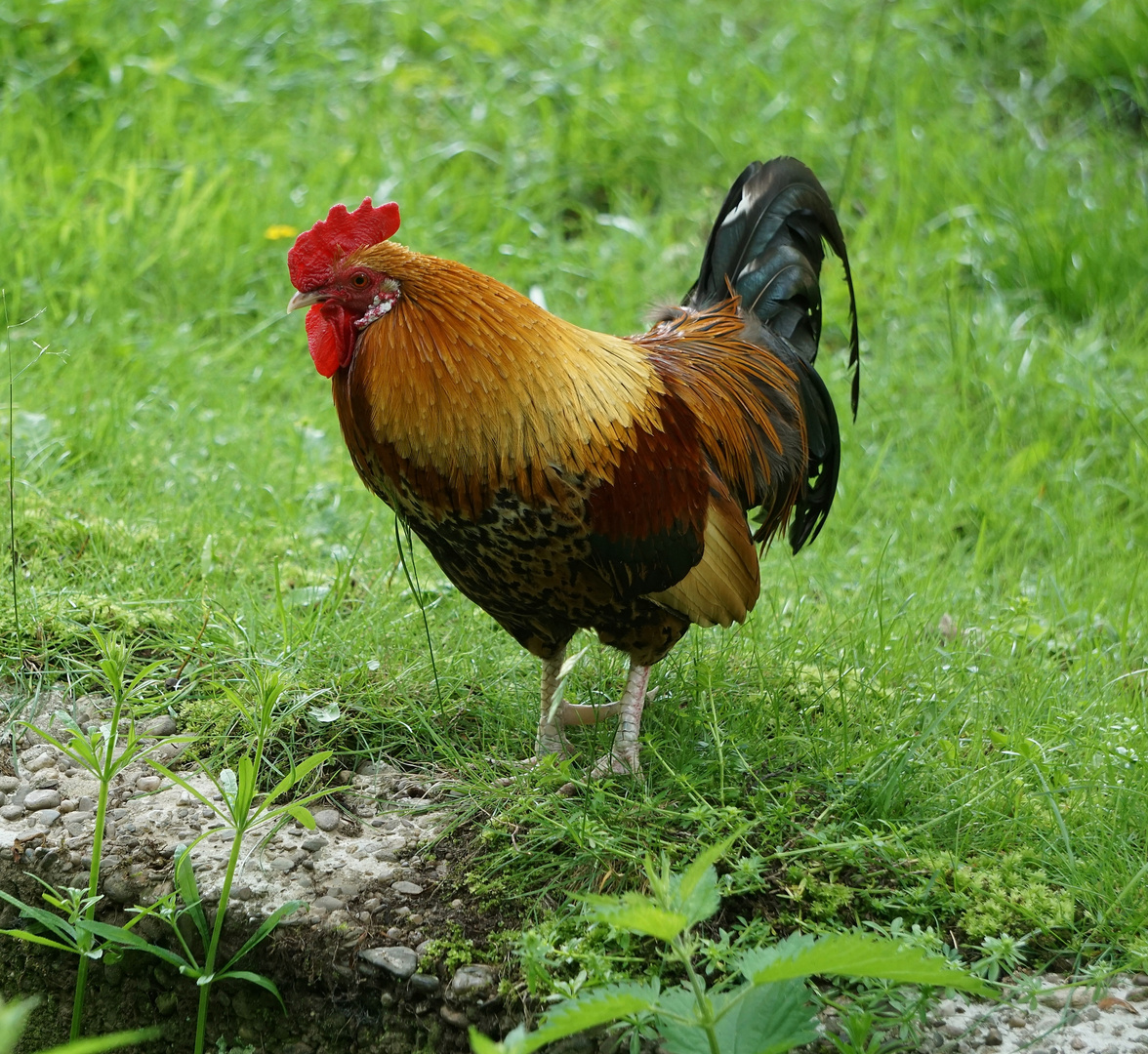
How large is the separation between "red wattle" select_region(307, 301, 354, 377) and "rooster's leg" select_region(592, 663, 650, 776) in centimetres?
108

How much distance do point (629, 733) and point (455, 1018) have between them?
87 centimetres

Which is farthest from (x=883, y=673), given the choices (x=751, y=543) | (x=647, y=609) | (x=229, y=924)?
(x=229, y=924)

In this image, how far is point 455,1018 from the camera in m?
2.50

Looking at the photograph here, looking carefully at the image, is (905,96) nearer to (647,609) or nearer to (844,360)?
(844,360)

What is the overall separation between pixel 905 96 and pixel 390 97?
283 cm

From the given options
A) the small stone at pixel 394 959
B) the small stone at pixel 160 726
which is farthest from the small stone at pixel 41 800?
the small stone at pixel 394 959

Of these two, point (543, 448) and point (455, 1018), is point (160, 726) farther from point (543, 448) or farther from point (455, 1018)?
point (543, 448)

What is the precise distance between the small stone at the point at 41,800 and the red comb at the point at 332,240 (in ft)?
4.44

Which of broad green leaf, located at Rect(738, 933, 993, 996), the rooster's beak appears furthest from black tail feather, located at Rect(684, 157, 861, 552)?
broad green leaf, located at Rect(738, 933, 993, 996)

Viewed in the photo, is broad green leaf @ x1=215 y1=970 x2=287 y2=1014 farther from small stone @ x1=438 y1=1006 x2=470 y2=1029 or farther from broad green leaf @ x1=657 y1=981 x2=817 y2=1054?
broad green leaf @ x1=657 y1=981 x2=817 y2=1054

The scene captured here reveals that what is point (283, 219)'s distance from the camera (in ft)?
18.6

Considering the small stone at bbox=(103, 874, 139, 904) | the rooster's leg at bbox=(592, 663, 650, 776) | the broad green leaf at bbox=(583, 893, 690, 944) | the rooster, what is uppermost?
the rooster

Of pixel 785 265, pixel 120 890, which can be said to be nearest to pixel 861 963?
pixel 120 890

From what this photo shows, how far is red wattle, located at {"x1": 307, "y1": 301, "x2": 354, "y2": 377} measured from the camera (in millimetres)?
2717
